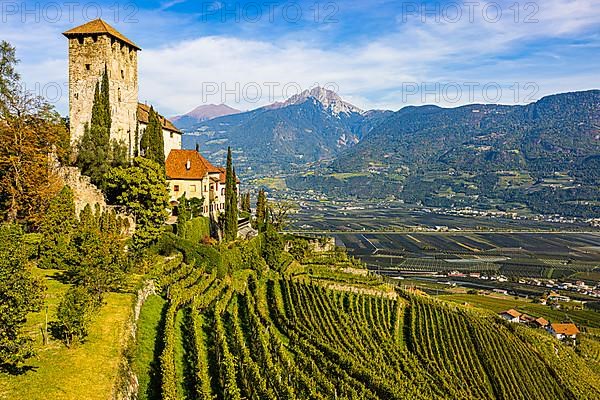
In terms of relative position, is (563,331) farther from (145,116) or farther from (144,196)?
(145,116)

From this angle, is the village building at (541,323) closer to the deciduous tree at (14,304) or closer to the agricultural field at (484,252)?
the agricultural field at (484,252)

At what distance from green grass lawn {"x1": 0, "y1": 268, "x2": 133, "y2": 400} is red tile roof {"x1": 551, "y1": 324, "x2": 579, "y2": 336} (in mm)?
62167

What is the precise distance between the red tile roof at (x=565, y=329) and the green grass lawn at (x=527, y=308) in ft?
19.8

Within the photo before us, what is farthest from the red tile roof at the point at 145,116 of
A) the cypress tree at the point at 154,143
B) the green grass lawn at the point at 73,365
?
the green grass lawn at the point at 73,365

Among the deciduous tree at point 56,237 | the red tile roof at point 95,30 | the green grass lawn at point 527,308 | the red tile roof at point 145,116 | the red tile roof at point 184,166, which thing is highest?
the red tile roof at point 95,30

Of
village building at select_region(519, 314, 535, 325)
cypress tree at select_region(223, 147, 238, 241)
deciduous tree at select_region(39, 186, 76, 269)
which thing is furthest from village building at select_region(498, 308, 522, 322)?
deciduous tree at select_region(39, 186, 76, 269)

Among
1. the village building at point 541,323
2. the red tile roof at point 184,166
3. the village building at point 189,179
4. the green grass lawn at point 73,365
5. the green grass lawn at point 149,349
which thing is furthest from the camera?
the village building at point 541,323

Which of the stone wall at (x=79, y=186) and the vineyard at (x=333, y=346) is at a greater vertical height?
the stone wall at (x=79, y=186)

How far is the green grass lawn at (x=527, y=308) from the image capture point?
77375 millimetres

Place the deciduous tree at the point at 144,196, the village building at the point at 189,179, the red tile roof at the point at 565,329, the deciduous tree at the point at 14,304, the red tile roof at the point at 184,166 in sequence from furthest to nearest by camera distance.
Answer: the red tile roof at the point at 565,329 → the red tile roof at the point at 184,166 → the village building at the point at 189,179 → the deciduous tree at the point at 144,196 → the deciduous tree at the point at 14,304

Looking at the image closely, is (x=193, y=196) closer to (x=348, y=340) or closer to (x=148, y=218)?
(x=148, y=218)

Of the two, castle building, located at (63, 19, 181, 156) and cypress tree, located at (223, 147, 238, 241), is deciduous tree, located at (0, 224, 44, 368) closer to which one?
castle building, located at (63, 19, 181, 156)

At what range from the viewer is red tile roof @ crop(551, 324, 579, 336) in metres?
67.9

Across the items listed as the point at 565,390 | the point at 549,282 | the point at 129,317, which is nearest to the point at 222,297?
the point at 129,317
